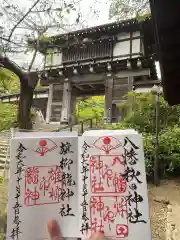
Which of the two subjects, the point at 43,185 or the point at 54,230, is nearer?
the point at 54,230

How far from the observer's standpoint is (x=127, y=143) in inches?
83.0

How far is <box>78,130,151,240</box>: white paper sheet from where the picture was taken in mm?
1988

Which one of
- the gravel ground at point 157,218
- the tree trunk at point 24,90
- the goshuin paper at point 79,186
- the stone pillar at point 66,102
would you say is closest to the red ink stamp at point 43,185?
the goshuin paper at point 79,186

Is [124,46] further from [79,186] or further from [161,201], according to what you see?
[79,186]

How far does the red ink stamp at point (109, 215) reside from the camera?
1985 mm

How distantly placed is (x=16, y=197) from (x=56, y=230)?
1.41 ft

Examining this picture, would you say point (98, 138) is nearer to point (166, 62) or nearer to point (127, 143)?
point (127, 143)

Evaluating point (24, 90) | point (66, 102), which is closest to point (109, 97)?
point (66, 102)

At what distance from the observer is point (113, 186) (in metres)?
2.07

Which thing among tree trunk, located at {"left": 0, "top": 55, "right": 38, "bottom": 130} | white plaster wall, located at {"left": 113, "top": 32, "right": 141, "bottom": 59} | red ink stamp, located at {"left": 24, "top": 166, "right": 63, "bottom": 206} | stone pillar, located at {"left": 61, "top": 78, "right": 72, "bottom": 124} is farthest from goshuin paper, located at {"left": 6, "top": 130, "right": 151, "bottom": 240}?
stone pillar, located at {"left": 61, "top": 78, "right": 72, "bottom": 124}

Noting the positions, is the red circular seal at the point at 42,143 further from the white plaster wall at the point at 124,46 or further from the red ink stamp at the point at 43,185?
the white plaster wall at the point at 124,46

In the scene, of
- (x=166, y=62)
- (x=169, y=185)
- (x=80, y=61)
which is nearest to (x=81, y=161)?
(x=166, y=62)

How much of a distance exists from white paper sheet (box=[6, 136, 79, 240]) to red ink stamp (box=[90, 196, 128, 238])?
0.54ft

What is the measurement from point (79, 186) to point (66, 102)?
16.3 metres
